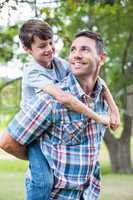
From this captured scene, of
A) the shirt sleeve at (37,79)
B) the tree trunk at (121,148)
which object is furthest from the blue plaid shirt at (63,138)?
the tree trunk at (121,148)

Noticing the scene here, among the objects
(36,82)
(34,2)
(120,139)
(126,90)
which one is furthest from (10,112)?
(36,82)

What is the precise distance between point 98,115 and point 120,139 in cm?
2368

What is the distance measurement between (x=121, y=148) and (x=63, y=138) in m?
23.8

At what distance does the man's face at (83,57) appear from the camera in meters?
2.60

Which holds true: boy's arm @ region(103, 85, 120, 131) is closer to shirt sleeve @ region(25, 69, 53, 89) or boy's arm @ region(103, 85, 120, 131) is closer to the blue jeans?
shirt sleeve @ region(25, 69, 53, 89)

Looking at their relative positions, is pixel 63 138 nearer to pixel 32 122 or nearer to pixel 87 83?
pixel 32 122

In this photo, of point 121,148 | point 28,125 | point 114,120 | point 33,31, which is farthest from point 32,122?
point 121,148

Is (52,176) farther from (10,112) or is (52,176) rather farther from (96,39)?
(10,112)

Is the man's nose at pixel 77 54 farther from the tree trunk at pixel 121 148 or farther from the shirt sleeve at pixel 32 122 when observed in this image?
the tree trunk at pixel 121 148

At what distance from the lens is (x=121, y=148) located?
2617 centimetres

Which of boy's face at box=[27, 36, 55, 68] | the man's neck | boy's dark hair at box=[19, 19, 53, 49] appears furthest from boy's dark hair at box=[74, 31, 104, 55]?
boy's face at box=[27, 36, 55, 68]

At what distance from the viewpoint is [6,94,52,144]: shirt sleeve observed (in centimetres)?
256

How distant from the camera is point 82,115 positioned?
261 cm

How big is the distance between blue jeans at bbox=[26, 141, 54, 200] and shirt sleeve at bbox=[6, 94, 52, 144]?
59 mm
